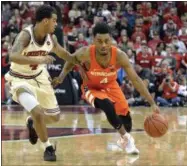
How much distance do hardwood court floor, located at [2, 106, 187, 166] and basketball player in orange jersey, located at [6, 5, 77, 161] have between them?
0.37 m

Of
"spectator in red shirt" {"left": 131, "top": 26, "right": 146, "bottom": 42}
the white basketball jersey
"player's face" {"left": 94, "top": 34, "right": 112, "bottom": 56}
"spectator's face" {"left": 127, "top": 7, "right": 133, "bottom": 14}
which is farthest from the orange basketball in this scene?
"spectator's face" {"left": 127, "top": 7, "right": 133, "bottom": 14}

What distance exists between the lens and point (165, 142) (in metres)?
7.48

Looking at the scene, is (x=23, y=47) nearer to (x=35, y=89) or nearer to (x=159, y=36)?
(x=35, y=89)

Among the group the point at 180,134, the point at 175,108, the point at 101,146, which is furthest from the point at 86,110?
the point at 101,146

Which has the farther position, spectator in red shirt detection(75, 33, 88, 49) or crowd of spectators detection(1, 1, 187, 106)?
spectator in red shirt detection(75, 33, 88, 49)

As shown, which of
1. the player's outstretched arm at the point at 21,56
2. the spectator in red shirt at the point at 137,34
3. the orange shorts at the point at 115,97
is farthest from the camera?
the spectator in red shirt at the point at 137,34

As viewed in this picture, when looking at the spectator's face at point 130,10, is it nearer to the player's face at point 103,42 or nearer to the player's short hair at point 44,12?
the player's face at point 103,42

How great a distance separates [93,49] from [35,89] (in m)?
0.85

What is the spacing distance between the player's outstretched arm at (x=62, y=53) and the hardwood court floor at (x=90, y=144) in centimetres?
108

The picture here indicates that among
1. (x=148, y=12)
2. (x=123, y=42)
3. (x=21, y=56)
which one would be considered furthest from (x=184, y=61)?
(x=21, y=56)

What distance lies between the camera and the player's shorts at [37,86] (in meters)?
6.10

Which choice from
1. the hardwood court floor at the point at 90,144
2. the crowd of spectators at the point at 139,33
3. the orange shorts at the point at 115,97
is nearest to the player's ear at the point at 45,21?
the orange shorts at the point at 115,97

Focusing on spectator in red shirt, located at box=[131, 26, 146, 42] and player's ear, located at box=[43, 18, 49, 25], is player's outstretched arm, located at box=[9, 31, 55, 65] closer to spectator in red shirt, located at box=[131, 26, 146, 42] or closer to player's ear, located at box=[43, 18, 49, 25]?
player's ear, located at box=[43, 18, 49, 25]

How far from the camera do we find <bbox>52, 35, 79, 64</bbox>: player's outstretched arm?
21.0 ft
